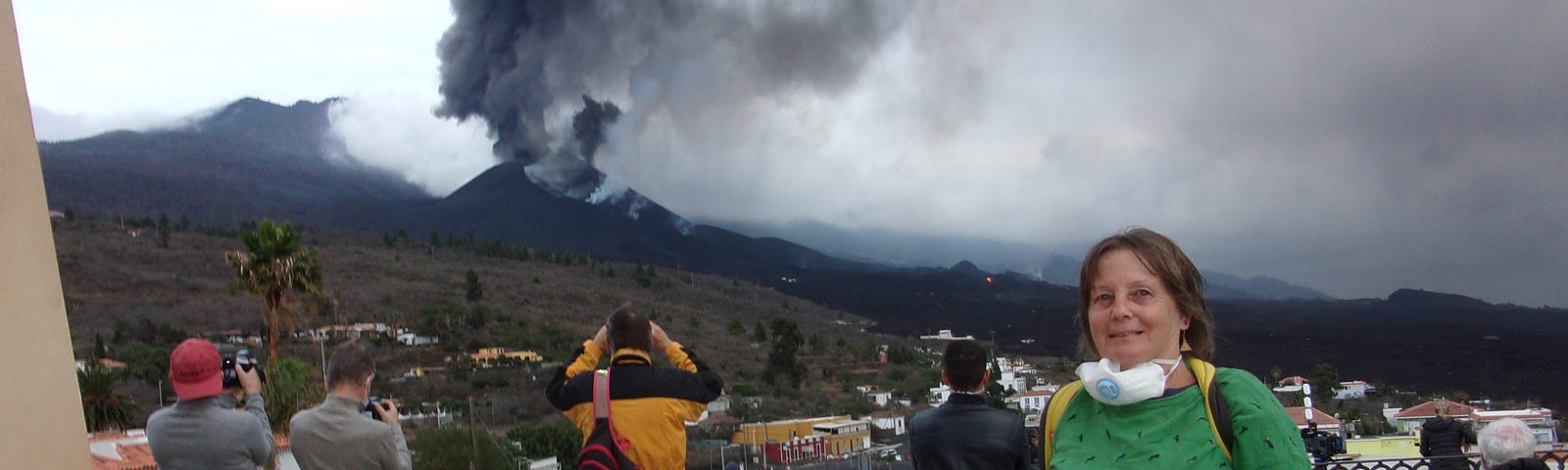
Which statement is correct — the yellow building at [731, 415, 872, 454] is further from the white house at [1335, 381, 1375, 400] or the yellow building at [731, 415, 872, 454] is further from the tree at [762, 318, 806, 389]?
the white house at [1335, 381, 1375, 400]

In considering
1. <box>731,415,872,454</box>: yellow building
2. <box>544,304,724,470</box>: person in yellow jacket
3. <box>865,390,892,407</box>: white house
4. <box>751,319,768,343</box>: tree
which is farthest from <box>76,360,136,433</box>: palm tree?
<box>751,319,768,343</box>: tree

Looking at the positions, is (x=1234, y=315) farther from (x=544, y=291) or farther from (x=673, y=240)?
(x=673, y=240)

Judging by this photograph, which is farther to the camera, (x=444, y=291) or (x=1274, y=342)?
(x=444, y=291)

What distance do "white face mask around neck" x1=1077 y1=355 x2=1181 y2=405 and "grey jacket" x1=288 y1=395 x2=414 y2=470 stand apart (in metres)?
2.58

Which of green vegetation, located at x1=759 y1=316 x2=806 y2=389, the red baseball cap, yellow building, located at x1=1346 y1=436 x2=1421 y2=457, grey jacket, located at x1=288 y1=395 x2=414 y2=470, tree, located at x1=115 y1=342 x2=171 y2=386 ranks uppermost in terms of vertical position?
the red baseball cap

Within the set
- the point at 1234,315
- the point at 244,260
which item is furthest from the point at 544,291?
the point at 244,260

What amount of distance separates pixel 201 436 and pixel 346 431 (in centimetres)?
42

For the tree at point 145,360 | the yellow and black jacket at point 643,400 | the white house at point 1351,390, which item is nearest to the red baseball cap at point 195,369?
the yellow and black jacket at point 643,400

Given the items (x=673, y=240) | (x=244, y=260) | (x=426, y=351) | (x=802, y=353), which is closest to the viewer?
(x=244, y=260)

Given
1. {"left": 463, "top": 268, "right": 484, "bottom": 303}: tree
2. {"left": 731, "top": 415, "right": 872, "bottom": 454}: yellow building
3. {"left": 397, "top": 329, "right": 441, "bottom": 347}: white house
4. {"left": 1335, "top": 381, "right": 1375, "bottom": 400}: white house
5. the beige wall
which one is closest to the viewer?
the beige wall

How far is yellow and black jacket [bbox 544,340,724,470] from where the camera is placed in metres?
3.79

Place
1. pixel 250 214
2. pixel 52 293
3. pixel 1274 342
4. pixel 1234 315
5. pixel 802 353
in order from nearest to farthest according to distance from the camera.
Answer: pixel 52 293 → pixel 1274 342 → pixel 802 353 → pixel 1234 315 → pixel 250 214

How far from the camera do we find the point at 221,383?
3576mm

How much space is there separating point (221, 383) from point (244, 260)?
1973 centimetres
